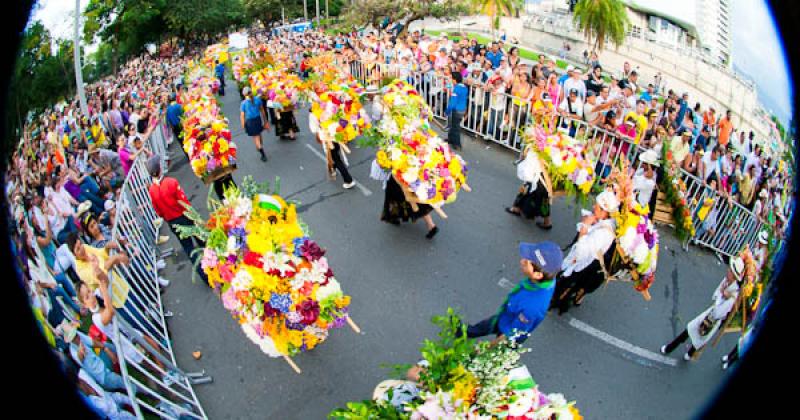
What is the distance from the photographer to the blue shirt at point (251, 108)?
9695 mm

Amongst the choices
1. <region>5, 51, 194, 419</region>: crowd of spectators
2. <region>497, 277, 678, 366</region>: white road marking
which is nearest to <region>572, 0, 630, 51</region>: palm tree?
<region>497, 277, 678, 366</region>: white road marking

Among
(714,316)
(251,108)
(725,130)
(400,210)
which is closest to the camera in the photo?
(714,316)

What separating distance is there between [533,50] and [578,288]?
91.2 feet

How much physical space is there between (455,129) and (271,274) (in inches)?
259

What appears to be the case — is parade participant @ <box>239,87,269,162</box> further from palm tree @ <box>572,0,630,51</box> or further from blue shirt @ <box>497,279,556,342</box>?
palm tree @ <box>572,0,630,51</box>

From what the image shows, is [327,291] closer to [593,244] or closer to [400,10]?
[593,244]

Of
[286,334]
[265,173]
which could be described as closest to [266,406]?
[286,334]

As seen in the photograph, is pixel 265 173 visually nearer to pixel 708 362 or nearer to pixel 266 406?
pixel 266 406

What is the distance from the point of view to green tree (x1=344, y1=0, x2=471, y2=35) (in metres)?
30.8

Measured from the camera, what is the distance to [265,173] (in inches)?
385

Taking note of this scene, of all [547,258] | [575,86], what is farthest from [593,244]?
[575,86]

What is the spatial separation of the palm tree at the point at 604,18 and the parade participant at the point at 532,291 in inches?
407

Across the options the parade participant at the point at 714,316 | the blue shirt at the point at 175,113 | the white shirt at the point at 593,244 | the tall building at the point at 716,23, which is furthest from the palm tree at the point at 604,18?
the blue shirt at the point at 175,113

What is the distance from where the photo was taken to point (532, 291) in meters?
3.95
